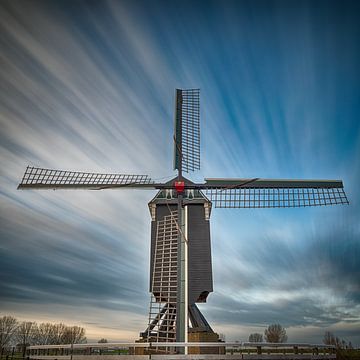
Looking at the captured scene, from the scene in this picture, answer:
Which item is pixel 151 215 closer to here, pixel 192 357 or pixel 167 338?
pixel 167 338

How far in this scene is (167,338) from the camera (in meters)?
15.4

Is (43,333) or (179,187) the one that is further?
(43,333)

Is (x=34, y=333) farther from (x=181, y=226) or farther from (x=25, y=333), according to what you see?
(x=181, y=226)

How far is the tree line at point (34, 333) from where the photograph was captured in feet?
180

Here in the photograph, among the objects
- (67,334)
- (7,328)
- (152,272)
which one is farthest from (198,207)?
(7,328)

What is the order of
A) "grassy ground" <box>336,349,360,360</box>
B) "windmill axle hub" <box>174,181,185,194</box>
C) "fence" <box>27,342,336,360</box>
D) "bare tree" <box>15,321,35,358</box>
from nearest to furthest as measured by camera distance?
"fence" <box>27,342,336,360</box>
"grassy ground" <box>336,349,360,360</box>
"windmill axle hub" <box>174,181,185,194</box>
"bare tree" <box>15,321,35,358</box>

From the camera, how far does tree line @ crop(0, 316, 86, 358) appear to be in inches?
2160

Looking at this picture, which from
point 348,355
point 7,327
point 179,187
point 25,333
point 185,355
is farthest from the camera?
point 25,333

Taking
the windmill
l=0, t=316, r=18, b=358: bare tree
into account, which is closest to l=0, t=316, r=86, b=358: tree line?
l=0, t=316, r=18, b=358: bare tree

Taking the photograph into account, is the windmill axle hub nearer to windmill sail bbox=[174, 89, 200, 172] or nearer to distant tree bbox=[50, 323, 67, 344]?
windmill sail bbox=[174, 89, 200, 172]

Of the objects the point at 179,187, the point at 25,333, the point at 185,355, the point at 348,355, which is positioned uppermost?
the point at 179,187

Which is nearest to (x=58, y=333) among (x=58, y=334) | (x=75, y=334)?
(x=58, y=334)

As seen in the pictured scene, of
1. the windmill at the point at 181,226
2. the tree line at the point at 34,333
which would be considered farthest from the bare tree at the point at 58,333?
the windmill at the point at 181,226

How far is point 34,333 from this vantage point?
58562 millimetres
